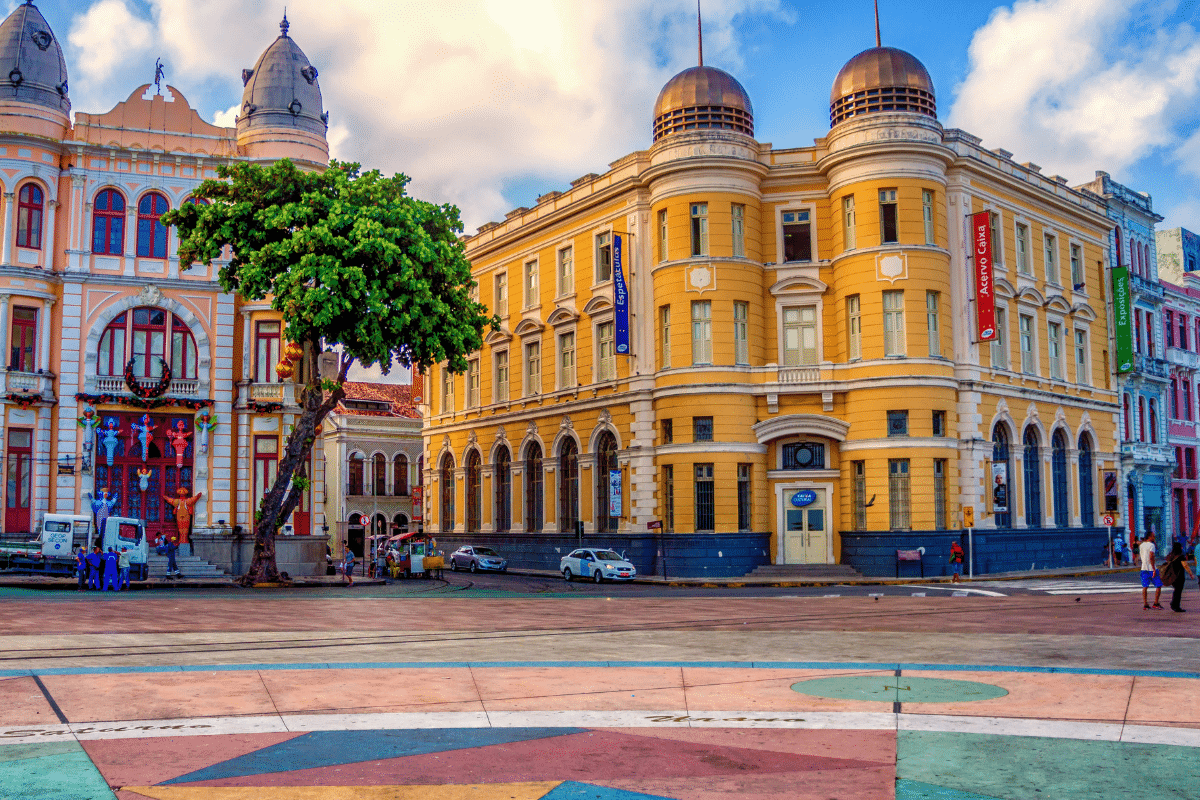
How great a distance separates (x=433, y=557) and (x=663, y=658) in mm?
27042

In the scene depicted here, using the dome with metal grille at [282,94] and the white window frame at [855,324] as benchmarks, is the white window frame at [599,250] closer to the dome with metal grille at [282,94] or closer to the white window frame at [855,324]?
the white window frame at [855,324]

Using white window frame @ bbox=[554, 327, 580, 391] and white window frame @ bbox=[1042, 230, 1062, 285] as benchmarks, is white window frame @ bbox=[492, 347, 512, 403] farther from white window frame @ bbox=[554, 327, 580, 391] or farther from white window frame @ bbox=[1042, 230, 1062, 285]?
white window frame @ bbox=[1042, 230, 1062, 285]

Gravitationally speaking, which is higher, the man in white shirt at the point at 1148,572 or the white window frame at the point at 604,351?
the white window frame at the point at 604,351

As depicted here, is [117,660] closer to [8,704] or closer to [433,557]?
[8,704]

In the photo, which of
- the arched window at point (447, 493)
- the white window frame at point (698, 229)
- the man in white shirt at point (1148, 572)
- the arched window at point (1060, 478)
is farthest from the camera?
the arched window at point (447, 493)

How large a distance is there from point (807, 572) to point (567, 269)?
59.0ft

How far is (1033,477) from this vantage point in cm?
4609

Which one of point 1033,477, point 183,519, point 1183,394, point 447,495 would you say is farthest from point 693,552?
point 1183,394

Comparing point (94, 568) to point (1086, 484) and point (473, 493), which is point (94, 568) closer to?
point (473, 493)

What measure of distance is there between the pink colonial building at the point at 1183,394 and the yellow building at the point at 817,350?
53.9ft

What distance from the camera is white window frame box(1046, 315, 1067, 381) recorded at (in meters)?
47.8

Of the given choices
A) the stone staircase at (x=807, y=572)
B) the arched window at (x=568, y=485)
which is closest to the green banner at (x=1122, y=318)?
the stone staircase at (x=807, y=572)

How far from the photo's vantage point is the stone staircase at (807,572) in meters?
39.1

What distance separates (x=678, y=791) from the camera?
7375mm
